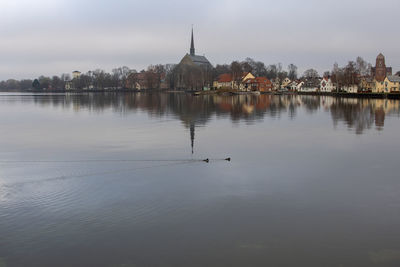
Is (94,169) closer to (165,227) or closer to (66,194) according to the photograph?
(66,194)

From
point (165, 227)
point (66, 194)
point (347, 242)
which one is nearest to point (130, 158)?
point (66, 194)

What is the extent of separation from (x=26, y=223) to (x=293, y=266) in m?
6.89

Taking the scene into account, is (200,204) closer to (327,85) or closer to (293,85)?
(327,85)

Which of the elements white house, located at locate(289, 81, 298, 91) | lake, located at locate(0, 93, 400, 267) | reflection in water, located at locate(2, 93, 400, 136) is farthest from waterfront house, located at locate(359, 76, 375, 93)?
lake, located at locate(0, 93, 400, 267)

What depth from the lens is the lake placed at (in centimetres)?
810

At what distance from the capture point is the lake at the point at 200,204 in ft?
26.6

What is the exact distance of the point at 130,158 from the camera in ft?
58.9

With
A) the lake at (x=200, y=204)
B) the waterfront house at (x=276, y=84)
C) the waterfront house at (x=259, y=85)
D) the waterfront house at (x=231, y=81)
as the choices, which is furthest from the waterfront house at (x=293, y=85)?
the lake at (x=200, y=204)

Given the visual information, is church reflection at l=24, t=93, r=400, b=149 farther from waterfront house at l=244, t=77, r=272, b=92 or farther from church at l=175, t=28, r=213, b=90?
waterfront house at l=244, t=77, r=272, b=92

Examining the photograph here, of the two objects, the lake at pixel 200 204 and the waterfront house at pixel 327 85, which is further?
the waterfront house at pixel 327 85

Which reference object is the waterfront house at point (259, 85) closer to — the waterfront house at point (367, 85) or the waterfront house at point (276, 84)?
the waterfront house at point (276, 84)

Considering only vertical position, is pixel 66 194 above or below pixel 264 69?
below

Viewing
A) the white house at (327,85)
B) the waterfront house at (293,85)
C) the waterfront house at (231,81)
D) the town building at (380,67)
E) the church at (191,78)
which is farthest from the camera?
the waterfront house at (293,85)

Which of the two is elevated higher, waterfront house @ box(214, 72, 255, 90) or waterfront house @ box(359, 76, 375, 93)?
waterfront house @ box(214, 72, 255, 90)
